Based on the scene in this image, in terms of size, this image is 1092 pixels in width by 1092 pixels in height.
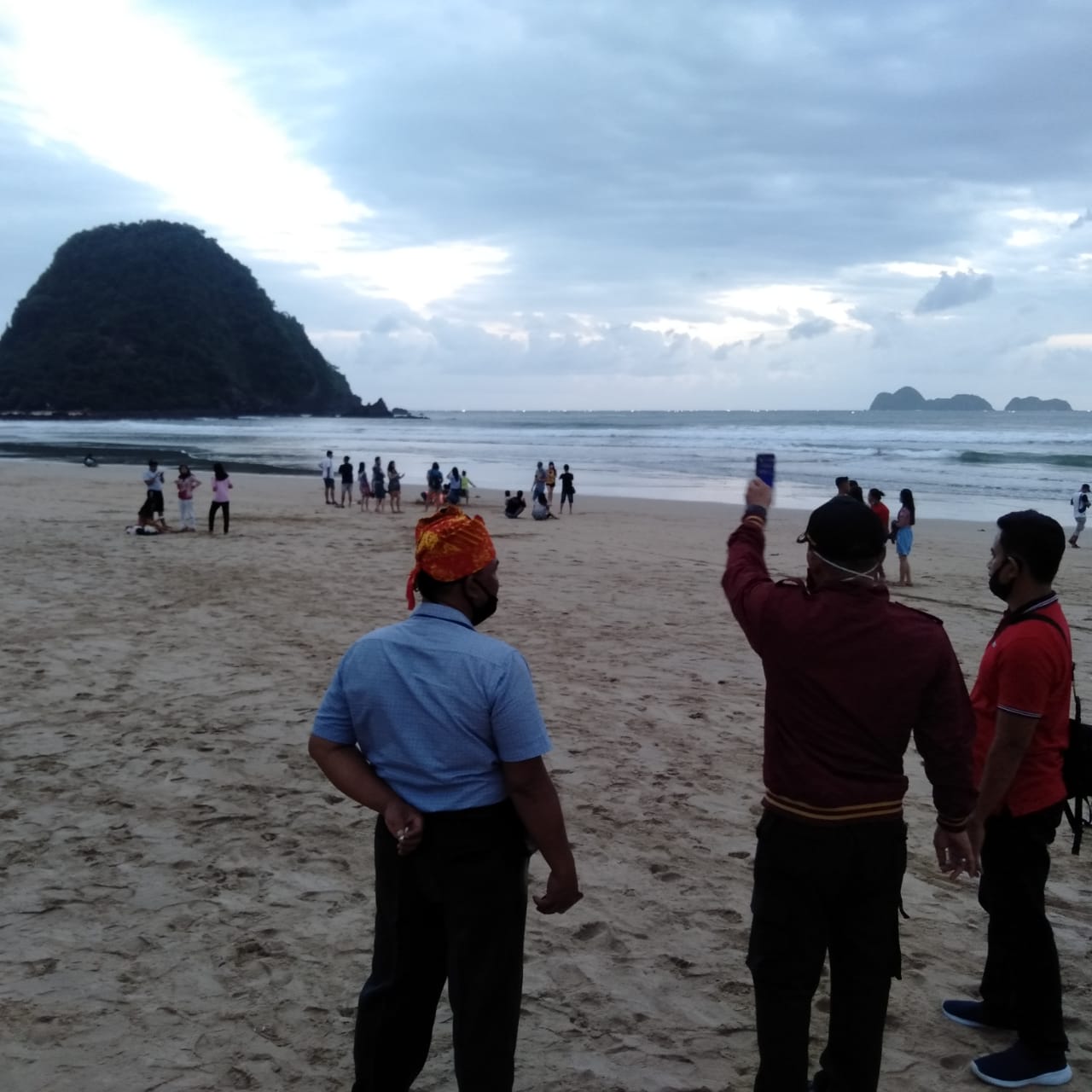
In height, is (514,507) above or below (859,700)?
below

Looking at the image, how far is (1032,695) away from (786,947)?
1.01 m

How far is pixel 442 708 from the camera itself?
2.33 m

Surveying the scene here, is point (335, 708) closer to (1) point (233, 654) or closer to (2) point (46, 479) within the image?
(1) point (233, 654)

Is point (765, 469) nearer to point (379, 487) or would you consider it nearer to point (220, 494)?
point (220, 494)

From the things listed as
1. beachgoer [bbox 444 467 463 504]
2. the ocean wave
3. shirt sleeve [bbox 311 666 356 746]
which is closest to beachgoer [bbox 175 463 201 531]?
beachgoer [bbox 444 467 463 504]

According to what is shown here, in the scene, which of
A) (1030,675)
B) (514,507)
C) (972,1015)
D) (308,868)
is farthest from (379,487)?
(1030,675)

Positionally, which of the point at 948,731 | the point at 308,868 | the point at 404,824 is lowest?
the point at 308,868

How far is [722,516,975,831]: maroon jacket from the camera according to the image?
244cm

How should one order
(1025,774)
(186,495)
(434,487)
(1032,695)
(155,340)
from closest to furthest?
(1032,695)
(1025,774)
(186,495)
(434,487)
(155,340)

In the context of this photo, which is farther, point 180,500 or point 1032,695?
point 180,500

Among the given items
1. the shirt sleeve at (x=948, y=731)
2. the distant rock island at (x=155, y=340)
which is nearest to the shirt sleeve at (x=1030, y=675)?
the shirt sleeve at (x=948, y=731)

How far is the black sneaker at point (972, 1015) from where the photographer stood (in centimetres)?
331

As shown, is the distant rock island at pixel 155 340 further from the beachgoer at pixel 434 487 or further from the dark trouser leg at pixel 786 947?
the dark trouser leg at pixel 786 947

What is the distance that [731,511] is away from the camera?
78.5ft
